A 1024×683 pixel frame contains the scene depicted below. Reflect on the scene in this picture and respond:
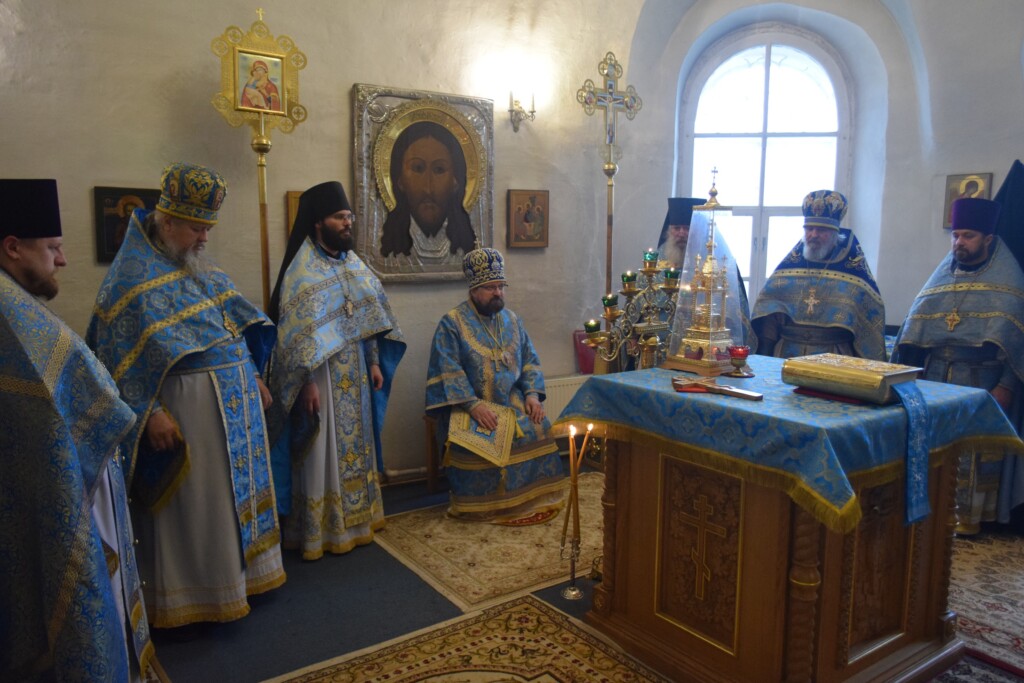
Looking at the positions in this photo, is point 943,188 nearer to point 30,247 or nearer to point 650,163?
point 650,163

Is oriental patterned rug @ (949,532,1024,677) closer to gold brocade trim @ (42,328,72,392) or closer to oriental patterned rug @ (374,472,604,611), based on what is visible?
oriental patterned rug @ (374,472,604,611)

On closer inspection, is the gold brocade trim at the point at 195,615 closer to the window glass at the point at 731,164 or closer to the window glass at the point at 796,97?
the window glass at the point at 731,164

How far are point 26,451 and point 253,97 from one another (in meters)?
2.85

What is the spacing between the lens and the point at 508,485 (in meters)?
4.89

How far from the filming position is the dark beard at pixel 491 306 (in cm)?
505

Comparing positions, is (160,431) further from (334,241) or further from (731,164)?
(731,164)

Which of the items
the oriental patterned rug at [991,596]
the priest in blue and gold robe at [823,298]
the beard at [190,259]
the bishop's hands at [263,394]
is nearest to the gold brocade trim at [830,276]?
the priest in blue and gold robe at [823,298]

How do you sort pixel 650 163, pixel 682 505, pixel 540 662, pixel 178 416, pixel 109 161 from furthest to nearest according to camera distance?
pixel 650 163 < pixel 109 161 < pixel 178 416 < pixel 540 662 < pixel 682 505

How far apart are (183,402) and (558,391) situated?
3516mm

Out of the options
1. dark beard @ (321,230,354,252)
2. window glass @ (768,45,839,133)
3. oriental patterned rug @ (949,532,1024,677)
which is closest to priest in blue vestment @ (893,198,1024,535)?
oriental patterned rug @ (949,532,1024,677)

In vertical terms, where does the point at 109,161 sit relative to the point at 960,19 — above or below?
below

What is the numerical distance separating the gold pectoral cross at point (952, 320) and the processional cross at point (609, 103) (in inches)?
97.8

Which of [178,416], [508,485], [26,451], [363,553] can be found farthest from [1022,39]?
[26,451]

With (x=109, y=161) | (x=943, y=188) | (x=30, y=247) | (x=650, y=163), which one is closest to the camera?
(x=30, y=247)
